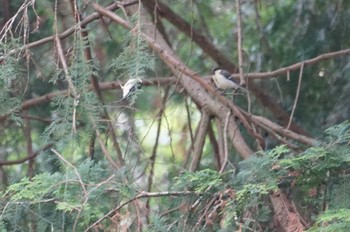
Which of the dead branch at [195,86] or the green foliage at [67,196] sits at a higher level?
the dead branch at [195,86]

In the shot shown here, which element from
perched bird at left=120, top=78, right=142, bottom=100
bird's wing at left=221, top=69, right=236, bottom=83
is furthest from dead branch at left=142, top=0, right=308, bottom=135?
perched bird at left=120, top=78, right=142, bottom=100

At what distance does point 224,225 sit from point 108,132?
1.13m

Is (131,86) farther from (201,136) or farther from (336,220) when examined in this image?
(201,136)

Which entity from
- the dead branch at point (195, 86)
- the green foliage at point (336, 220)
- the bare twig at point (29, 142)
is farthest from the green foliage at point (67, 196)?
the bare twig at point (29, 142)

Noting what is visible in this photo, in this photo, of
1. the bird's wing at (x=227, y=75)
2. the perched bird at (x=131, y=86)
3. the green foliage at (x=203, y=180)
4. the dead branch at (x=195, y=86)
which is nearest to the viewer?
the green foliage at (x=203, y=180)

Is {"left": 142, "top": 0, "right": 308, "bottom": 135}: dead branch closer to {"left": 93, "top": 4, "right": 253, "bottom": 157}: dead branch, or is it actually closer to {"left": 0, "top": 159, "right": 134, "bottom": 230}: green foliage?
{"left": 93, "top": 4, "right": 253, "bottom": 157}: dead branch

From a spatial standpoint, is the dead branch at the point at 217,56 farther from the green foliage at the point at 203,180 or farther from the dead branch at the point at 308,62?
the green foliage at the point at 203,180

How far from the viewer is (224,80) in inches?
182

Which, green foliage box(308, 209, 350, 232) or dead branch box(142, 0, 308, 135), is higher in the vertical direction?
dead branch box(142, 0, 308, 135)

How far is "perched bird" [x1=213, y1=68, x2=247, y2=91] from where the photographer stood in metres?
4.50

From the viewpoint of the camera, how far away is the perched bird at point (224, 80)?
14.8 feet

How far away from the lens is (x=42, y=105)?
5512 mm

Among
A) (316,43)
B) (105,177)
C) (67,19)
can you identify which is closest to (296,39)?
(316,43)

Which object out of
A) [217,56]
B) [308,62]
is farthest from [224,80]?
[217,56]
